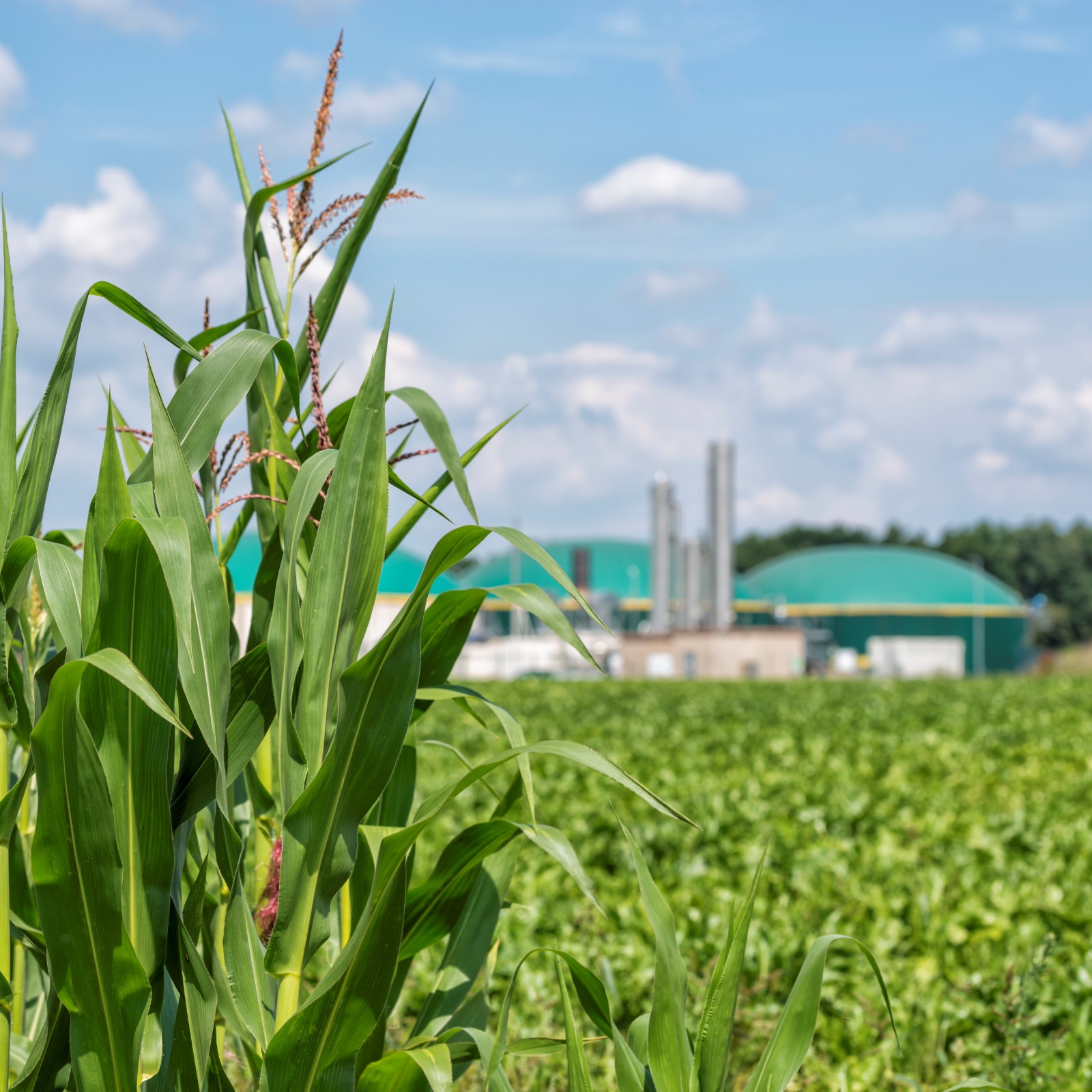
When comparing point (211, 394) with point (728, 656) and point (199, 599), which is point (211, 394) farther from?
point (728, 656)

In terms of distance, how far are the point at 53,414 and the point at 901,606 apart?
60833mm

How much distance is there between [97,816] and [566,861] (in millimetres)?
521

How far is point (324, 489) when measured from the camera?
1.63 m

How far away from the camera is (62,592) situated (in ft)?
4.23

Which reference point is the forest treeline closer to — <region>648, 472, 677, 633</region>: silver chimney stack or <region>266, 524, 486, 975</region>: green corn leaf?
<region>648, 472, 677, 633</region>: silver chimney stack

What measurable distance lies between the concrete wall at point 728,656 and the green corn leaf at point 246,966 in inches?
1363

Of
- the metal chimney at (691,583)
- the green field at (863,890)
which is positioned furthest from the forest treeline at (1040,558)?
the green field at (863,890)

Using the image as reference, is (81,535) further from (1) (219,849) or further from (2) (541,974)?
(2) (541,974)

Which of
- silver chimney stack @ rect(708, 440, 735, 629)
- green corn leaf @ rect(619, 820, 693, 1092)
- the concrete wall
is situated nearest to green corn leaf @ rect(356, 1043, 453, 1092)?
green corn leaf @ rect(619, 820, 693, 1092)

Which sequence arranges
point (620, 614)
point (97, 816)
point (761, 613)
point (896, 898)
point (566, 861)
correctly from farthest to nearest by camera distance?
point (761, 613) < point (620, 614) < point (896, 898) < point (566, 861) < point (97, 816)

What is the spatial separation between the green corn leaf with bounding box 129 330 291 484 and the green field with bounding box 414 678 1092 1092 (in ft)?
2.61

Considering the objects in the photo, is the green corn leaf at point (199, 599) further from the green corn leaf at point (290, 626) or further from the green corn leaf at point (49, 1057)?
the green corn leaf at point (49, 1057)

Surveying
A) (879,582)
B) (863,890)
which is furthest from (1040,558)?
(863,890)

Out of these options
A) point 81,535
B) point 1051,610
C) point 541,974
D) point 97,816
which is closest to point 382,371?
point 97,816
